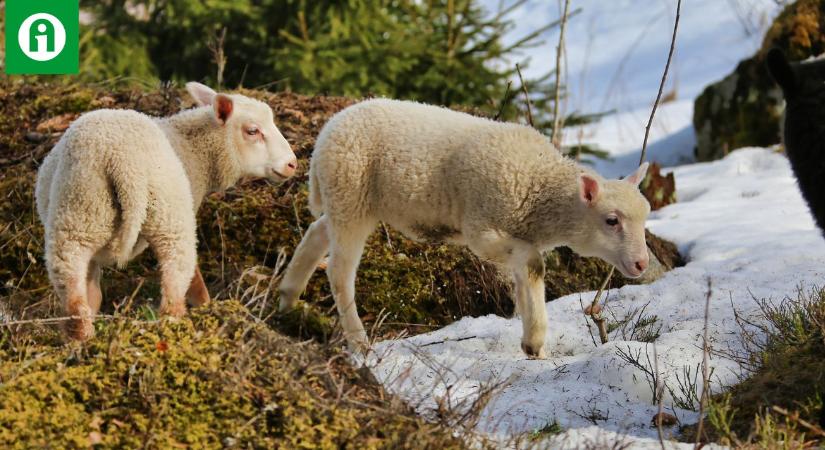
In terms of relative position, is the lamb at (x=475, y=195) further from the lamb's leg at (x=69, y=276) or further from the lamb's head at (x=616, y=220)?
the lamb's leg at (x=69, y=276)

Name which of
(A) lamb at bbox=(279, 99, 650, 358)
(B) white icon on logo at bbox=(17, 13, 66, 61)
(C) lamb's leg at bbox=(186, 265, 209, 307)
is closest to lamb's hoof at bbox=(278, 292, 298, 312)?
(A) lamb at bbox=(279, 99, 650, 358)

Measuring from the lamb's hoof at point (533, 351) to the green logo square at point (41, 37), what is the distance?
20.6 ft

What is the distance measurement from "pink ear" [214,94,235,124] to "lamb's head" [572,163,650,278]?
2152 millimetres

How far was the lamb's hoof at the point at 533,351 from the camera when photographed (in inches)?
197

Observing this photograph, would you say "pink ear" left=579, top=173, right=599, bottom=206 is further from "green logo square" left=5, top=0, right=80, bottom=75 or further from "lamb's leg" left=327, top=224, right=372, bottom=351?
"green logo square" left=5, top=0, right=80, bottom=75

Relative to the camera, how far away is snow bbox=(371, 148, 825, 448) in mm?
3836

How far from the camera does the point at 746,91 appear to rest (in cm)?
1318

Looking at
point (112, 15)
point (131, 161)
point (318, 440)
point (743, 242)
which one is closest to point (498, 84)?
point (743, 242)

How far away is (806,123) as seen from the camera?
13.3 ft

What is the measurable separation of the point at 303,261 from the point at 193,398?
247 cm

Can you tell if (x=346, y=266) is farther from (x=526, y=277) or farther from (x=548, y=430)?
(x=548, y=430)

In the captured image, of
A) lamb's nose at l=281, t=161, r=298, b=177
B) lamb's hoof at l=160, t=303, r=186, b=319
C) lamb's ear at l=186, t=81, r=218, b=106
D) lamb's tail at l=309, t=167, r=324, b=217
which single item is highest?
lamb's ear at l=186, t=81, r=218, b=106

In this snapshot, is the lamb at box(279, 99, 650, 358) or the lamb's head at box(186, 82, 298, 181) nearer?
the lamb at box(279, 99, 650, 358)

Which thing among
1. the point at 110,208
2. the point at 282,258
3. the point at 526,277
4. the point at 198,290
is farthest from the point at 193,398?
the point at 282,258
